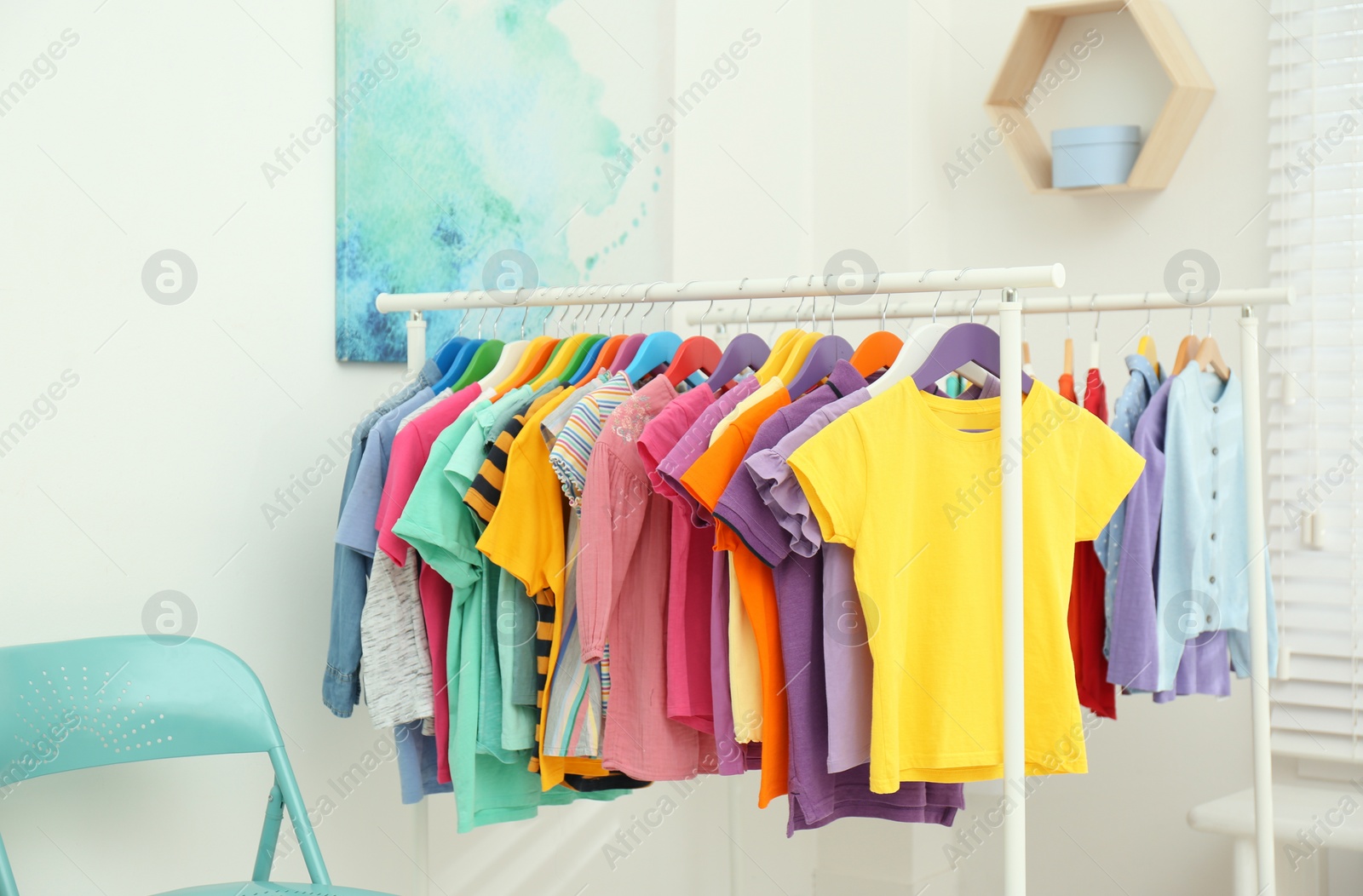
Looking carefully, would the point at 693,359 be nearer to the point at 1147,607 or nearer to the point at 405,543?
the point at 405,543

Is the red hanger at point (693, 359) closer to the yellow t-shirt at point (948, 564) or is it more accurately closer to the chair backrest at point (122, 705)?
the yellow t-shirt at point (948, 564)

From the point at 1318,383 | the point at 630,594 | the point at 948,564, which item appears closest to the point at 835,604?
the point at 948,564

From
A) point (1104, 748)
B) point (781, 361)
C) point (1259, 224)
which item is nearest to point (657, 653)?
point (781, 361)

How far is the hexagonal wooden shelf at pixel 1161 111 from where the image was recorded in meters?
2.78

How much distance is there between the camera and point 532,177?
8.16ft

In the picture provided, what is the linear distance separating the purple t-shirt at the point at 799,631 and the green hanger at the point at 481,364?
559 mm

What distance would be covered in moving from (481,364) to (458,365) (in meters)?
0.04

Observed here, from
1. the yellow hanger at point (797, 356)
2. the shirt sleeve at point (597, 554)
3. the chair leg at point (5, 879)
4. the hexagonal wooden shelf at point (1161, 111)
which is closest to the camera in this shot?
the chair leg at point (5, 879)

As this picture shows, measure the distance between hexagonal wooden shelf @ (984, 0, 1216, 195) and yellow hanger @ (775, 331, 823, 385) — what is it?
1.46 m

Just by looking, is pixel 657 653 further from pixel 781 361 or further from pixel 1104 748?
pixel 1104 748

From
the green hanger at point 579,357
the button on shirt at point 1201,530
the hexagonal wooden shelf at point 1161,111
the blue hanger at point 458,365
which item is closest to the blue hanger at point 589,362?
the green hanger at point 579,357

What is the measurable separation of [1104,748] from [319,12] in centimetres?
253

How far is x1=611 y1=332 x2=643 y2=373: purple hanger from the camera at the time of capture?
1.81 meters

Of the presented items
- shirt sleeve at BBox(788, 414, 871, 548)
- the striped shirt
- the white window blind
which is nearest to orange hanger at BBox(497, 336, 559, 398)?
the striped shirt
